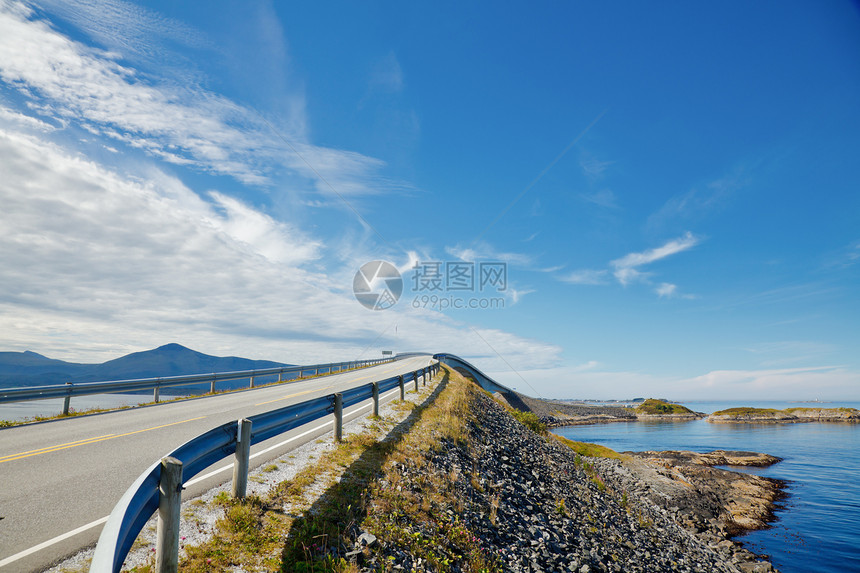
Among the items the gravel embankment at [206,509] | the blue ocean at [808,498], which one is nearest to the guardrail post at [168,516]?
the gravel embankment at [206,509]

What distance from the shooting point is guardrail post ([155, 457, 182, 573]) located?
4.18m

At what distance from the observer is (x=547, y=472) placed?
15953 millimetres

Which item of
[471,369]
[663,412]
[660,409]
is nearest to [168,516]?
[471,369]

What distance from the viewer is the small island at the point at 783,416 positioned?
4026 inches

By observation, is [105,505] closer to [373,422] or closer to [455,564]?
[455,564]

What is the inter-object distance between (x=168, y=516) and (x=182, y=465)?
48cm

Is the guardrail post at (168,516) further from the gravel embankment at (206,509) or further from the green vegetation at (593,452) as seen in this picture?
the green vegetation at (593,452)

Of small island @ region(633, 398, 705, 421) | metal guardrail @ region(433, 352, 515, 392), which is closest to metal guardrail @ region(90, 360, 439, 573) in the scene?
metal guardrail @ region(433, 352, 515, 392)

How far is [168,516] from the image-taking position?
423cm

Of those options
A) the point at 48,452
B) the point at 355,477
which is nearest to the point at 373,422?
the point at 355,477

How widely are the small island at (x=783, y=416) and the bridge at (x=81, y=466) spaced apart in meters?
122

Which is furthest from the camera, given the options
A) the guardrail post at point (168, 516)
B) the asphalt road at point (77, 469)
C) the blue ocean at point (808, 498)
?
the blue ocean at point (808, 498)

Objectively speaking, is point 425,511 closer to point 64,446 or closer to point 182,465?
point 182,465

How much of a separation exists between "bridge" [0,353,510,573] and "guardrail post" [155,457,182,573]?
1.73 metres
